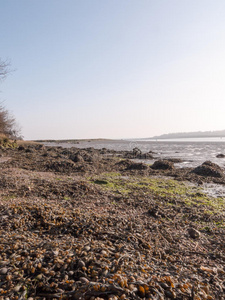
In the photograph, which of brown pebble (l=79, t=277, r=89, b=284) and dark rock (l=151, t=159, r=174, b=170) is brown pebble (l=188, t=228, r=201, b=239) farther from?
dark rock (l=151, t=159, r=174, b=170)

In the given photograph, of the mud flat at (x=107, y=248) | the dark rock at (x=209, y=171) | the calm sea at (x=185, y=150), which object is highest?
the mud flat at (x=107, y=248)

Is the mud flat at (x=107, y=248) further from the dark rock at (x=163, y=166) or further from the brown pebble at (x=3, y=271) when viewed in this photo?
the dark rock at (x=163, y=166)

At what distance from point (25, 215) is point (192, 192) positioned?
8161 mm

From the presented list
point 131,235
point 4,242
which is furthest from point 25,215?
point 131,235

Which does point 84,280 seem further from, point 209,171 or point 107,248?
point 209,171

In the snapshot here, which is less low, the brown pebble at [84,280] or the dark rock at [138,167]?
the brown pebble at [84,280]

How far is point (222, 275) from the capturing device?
3.61m

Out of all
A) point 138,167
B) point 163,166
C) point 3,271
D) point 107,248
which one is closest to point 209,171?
point 163,166

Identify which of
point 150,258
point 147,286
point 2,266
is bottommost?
point 150,258

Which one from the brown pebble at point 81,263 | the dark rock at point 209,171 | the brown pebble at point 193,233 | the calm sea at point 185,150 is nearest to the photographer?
the brown pebble at point 81,263

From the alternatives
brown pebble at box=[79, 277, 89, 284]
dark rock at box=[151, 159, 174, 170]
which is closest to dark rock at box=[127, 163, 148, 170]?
dark rock at box=[151, 159, 174, 170]

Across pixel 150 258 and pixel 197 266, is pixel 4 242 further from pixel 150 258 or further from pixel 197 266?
pixel 197 266

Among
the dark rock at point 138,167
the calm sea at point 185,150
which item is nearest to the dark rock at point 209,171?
the dark rock at point 138,167

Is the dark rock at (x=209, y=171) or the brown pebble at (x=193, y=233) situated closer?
the brown pebble at (x=193, y=233)
